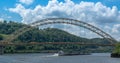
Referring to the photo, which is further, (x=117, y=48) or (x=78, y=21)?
(x=78, y=21)

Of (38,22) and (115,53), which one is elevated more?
(38,22)

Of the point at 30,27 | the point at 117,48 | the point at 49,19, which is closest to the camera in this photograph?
the point at 117,48

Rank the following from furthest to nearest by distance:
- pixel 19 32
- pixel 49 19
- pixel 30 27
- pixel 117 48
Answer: pixel 19 32 → pixel 30 27 → pixel 49 19 → pixel 117 48

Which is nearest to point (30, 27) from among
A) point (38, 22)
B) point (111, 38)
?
point (38, 22)

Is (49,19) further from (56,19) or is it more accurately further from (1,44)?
(1,44)

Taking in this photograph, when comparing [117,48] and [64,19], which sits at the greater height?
[64,19]

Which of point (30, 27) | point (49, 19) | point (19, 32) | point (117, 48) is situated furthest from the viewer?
point (19, 32)

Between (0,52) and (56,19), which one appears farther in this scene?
(0,52)

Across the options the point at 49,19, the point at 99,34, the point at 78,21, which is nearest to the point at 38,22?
the point at 49,19

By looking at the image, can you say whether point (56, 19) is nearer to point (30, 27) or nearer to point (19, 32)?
point (30, 27)
